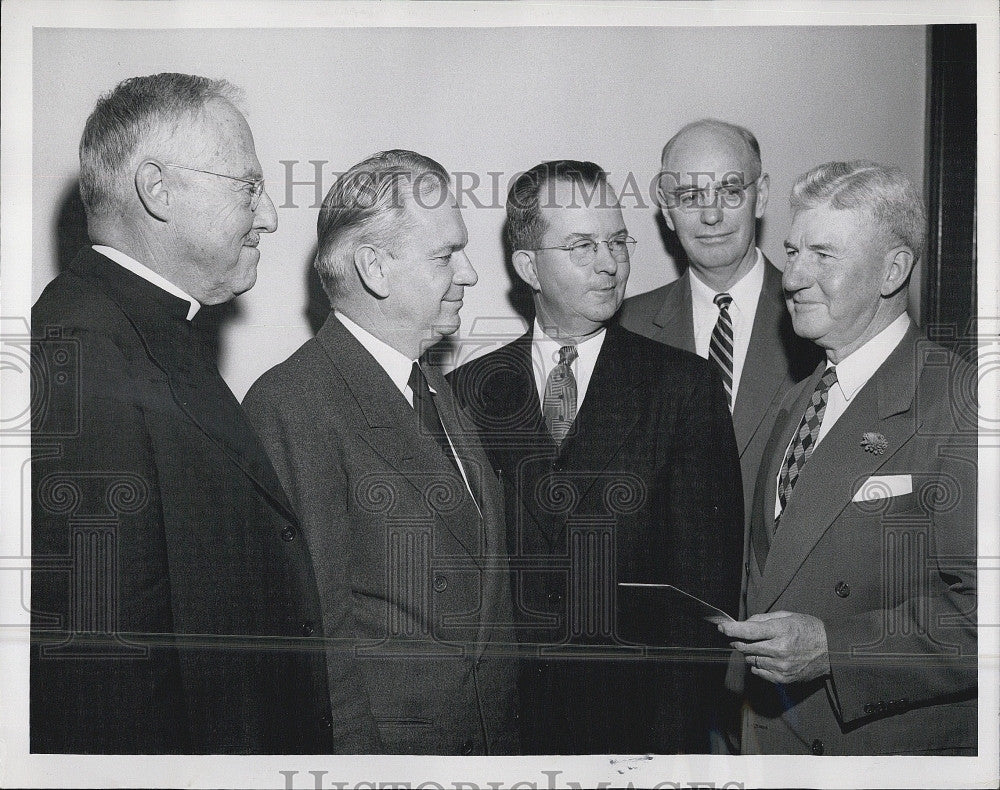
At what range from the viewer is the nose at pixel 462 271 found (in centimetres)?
247

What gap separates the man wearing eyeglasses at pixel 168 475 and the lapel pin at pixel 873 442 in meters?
1.36

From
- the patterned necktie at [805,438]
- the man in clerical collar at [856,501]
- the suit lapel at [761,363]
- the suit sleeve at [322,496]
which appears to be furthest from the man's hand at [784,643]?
the suit sleeve at [322,496]

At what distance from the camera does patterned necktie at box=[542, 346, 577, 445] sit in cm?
246

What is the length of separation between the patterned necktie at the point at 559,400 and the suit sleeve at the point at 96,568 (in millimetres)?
956

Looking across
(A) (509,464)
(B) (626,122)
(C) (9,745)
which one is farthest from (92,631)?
(B) (626,122)

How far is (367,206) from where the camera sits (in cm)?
245

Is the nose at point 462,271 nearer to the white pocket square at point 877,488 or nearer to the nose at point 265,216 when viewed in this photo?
the nose at point 265,216

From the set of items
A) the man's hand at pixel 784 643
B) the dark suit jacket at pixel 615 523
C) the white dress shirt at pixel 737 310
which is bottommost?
the man's hand at pixel 784 643

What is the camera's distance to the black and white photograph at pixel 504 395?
7.93 feet

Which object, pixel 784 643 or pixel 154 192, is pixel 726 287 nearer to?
pixel 784 643

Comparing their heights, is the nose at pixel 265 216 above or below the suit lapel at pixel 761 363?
above

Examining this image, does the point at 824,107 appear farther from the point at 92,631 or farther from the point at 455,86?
the point at 92,631

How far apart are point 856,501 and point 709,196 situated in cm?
82

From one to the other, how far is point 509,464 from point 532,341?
307 mm
